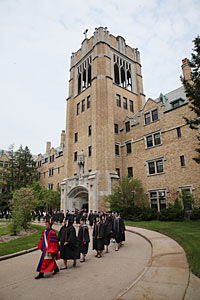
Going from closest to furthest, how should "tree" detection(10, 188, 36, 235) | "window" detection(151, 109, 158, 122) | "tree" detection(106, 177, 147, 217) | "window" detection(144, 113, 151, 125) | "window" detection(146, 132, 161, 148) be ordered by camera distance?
"tree" detection(10, 188, 36, 235)
"tree" detection(106, 177, 147, 217)
"window" detection(146, 132, 161, 148)
"window" detection(151, 109, 158, 122)
"window" detection(144, 113, 151, 125)

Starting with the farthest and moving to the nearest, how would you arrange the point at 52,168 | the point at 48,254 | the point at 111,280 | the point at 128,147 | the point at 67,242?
the point at 52,168 → the point at 128,147 → the point at 67,242 → the point at 48,254 → the point at 111,280

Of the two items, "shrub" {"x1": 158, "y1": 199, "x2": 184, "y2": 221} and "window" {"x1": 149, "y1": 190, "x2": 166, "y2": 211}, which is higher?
"window" {"x1": 149, "y1": 190, "x2": 166, "y2": 211}

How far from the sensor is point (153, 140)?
924 inches

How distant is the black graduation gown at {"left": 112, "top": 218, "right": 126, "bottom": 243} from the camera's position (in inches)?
375

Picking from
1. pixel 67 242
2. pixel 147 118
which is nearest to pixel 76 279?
pixel 67 242

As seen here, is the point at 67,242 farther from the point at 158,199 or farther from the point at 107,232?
the point at 158,199

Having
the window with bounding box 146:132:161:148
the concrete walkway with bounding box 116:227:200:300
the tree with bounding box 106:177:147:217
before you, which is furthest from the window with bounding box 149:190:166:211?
the concrete walkway with bounding box 116:227:200:300

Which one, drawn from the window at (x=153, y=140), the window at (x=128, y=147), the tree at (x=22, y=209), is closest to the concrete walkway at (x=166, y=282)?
the tree at (x=22, y=209)

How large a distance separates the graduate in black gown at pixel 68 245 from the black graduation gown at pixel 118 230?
9.55 feet

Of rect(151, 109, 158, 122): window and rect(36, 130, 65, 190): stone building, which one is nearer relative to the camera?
rect(151, 109, 158, 122): window

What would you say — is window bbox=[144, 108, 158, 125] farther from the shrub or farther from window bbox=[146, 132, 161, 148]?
the shrub

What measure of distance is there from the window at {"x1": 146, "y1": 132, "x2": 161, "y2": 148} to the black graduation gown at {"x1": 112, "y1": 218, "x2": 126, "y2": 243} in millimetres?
14843

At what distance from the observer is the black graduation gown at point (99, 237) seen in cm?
819

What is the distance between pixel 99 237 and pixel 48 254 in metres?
2.78
